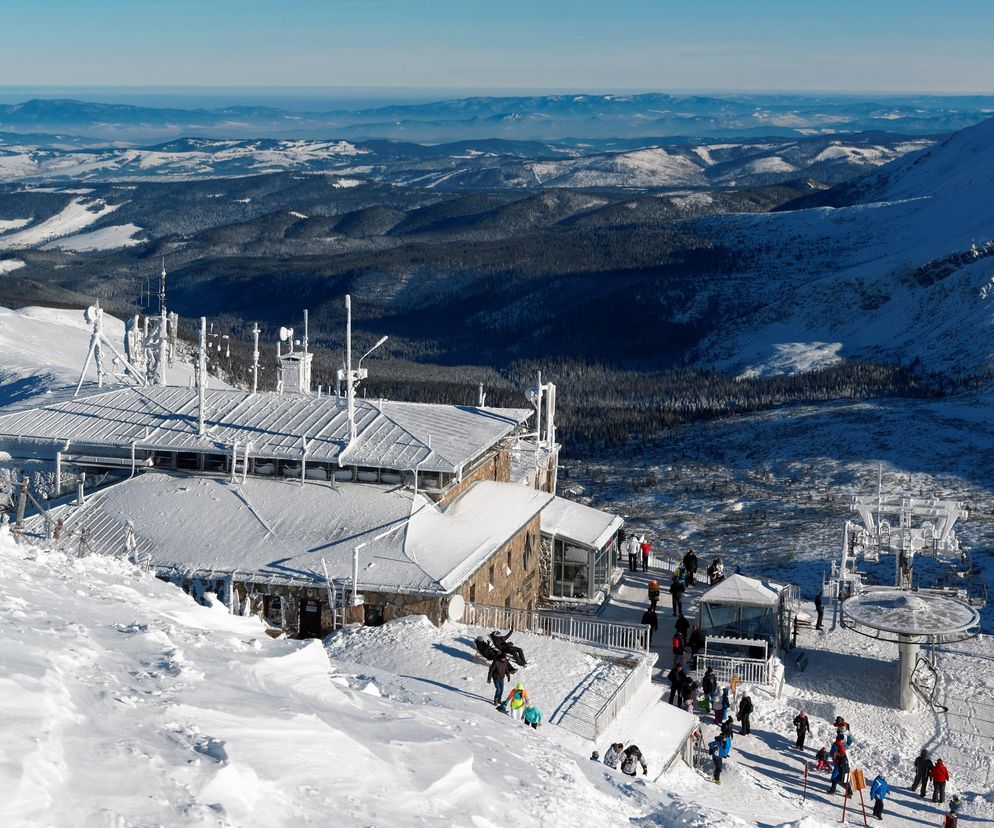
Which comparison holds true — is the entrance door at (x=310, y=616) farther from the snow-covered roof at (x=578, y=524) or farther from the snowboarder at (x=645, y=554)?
the snowboarder at (x=645, y=554)

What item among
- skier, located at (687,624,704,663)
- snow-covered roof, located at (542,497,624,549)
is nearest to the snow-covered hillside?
snow-covered roof, located at (542,497,624,549)

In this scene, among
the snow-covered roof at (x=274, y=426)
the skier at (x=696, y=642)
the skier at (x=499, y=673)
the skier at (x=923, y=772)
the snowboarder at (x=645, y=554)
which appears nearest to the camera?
the skier at (x=499, y=673)

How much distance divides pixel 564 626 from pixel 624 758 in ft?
35.5

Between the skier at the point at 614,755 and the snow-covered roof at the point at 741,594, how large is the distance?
421 inches

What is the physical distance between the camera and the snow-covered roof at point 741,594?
1390 inches

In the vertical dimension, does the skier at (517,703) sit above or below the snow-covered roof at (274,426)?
below

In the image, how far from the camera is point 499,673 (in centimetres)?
2645

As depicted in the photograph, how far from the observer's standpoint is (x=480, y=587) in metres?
33.2

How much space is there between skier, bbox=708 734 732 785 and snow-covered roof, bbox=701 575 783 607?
704 cm

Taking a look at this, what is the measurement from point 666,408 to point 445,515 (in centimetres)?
5826

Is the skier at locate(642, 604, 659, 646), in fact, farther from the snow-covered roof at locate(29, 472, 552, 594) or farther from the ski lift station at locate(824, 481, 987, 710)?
the ski lift station at locate(824, 481, 987, 710)

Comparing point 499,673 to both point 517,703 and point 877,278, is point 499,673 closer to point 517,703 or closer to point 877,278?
point 517,703

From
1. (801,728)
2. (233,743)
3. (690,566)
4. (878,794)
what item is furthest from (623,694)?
(690,566)

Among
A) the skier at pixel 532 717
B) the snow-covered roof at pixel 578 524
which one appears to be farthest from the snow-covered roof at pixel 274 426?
the skier at pixel 532 717
